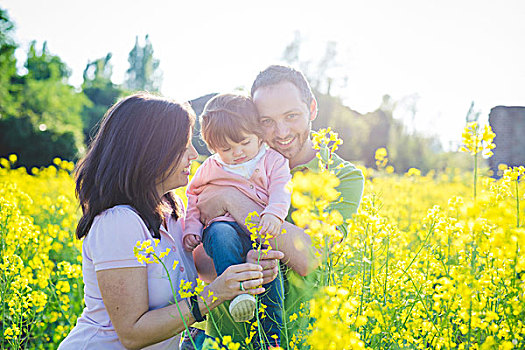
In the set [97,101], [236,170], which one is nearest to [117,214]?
[236,170]

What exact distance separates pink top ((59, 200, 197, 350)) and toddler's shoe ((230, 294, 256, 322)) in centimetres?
35

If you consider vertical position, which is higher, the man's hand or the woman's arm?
the man's hand

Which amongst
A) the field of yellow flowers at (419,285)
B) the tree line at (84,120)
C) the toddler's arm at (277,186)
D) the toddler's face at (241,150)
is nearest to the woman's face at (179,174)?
the toddler's face at (241,150)

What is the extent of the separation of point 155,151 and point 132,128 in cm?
15

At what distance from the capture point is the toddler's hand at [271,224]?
6.56 feet

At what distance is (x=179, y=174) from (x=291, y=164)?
0.81 metres

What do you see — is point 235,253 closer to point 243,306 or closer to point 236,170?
point 243,306

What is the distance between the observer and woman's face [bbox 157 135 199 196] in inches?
83.1

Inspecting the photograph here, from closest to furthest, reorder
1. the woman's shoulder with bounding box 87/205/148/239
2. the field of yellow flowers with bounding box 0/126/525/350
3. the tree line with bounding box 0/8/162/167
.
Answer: the field of yellow flowers with bounding box 0/126/525/350
the woman's shoulder with bounding box 87/205/148/239
the tree line with bounding box 0/8/162/167

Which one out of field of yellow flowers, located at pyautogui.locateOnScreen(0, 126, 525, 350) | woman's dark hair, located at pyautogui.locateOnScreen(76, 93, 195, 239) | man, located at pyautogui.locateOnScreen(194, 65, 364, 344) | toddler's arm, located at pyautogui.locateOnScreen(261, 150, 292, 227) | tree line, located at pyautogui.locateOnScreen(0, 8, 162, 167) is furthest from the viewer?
tree line, located at pyautogui.locateOnScreen(0, 8, 162, 167)

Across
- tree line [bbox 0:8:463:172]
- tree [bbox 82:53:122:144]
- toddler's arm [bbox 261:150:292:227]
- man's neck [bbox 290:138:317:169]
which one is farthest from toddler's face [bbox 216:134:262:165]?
tree [bbox 82:53:122:144]

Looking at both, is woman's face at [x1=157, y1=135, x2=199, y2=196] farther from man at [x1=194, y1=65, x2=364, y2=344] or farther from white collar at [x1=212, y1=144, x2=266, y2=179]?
white collar at [x1=212, y1=144, x2=266, y2=179]

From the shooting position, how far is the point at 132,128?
6.68ft

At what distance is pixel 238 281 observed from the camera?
5.59 ft
